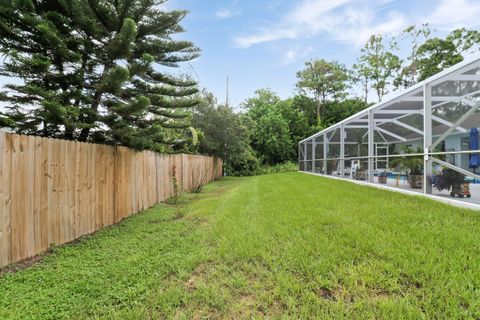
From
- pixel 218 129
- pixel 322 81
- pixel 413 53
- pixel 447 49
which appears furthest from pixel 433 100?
pixel 322 81

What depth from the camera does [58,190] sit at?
125 inches

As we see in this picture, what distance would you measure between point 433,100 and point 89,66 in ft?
21.7

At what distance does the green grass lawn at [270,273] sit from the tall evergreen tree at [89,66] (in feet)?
6.04

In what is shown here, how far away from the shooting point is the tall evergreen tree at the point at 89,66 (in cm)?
327

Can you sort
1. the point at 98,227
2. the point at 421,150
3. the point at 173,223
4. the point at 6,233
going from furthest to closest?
the point at 421,150, the point at 173,223, the point at 98,227, the point at 6,233

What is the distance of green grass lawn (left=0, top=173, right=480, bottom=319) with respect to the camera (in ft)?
5.84

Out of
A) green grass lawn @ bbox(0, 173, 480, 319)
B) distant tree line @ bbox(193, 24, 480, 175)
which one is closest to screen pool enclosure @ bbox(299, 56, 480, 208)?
green grass lawn @ bbox(0, 173, 480, 319)

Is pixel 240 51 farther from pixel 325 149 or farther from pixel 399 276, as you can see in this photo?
pixel 399 276

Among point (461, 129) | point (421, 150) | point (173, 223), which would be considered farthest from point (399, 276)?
point (421, 150)

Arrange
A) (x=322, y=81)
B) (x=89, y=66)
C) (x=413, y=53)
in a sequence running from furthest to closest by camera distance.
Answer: (x=322, y=81) < (x=413, y=53) < (x=89, y=66)

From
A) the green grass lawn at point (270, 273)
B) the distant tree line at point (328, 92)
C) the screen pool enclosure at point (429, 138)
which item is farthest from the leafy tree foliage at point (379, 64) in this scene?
the green grass lawn at point (270, 273)

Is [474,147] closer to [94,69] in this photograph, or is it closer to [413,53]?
[94,69]

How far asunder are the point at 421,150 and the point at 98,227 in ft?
21.8

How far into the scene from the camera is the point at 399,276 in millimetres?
2049
